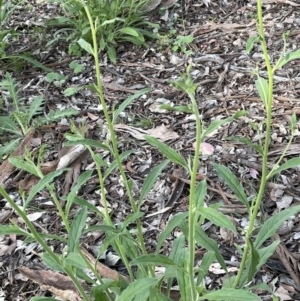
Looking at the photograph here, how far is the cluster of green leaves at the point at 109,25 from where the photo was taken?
11.6 ft

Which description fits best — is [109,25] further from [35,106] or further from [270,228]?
[270,228]

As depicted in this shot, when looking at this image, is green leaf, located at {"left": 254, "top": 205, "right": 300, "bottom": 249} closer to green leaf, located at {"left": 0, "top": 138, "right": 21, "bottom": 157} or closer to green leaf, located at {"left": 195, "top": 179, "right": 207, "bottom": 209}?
green leaf, located at {"left": 195, "top": 179, "right": 207, "bottom": 209}

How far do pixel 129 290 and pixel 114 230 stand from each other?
21cm

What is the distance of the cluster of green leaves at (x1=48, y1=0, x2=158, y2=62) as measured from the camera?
3523 mm

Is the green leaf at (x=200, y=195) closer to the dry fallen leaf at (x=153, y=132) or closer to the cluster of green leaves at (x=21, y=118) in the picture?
the dry fallen leaf at (x=153, y=132)

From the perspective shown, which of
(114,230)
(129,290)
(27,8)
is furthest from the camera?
(27,8)

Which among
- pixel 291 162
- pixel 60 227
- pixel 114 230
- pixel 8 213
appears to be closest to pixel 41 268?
pixel 60 227

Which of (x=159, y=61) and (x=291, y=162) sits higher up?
(x=291, y=162)

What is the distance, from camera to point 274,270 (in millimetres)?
2035

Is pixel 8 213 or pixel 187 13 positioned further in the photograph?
pixel 187 13

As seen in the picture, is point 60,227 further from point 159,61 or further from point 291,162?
point 159,61

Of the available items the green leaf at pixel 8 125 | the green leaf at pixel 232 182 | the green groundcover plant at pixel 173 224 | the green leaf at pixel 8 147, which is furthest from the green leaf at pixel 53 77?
the green leaf at pixel 232 182

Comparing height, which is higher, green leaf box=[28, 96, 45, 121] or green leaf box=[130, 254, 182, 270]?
green leaf box=[130, 254, 182, 270]

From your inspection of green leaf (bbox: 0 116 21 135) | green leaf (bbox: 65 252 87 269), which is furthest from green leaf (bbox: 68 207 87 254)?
green leaf (bbox: 0 116 21 135)
